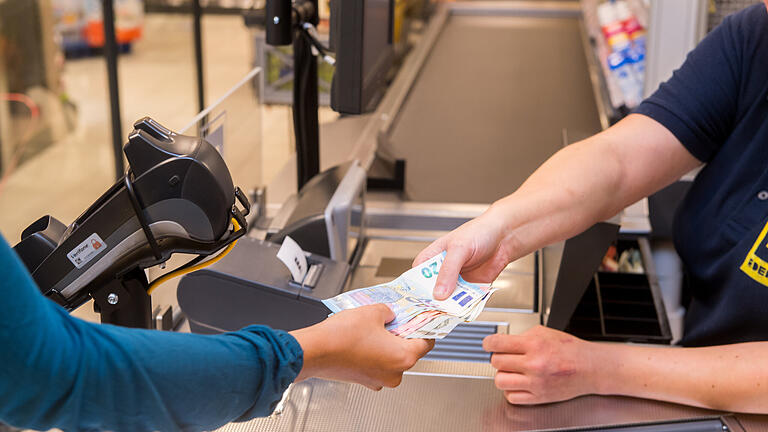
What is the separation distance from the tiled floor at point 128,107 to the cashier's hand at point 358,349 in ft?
Result: 3.71

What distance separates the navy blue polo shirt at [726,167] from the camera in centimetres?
143

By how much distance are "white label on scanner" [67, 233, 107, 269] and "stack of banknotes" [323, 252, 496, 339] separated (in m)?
0.35

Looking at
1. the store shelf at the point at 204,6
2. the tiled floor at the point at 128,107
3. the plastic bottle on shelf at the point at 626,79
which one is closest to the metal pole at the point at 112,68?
the tiled floor at the point at 128,107

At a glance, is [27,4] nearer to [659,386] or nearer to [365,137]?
[365,137]

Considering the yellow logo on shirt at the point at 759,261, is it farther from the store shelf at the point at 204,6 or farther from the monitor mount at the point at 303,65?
the store shelf at the point at 204,6

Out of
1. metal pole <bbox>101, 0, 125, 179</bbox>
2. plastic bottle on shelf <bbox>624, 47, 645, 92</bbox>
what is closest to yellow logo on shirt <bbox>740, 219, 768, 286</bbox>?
plastic bottle on shelf <bbox>624, 47, 645, 92</bbox>

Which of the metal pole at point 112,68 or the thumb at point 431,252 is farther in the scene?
the metal pole at point 112,68

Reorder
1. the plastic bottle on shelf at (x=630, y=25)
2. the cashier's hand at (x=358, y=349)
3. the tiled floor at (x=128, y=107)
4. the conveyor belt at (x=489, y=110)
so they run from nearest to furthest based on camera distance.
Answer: the cashier's hand at (x=358, y=349) < the conveyor belt at (x=489, y=110) < the plastic bottle on shelf at (x=630, y=25) < the tiled floor at (x=128, y=107)

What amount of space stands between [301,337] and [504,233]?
2.14ft

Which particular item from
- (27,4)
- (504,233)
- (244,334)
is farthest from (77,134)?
(244,334)

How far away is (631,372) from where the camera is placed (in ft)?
4.12

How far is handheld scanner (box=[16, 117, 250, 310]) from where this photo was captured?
998 mm

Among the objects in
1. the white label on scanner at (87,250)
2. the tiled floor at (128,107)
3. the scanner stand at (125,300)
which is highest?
the white label on scanner at (87,250)

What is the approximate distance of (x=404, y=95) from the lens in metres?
3.55
